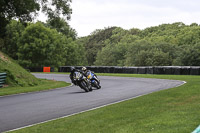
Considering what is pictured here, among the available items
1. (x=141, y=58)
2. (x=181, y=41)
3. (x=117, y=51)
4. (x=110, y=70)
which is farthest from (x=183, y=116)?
(x=117, y=51)

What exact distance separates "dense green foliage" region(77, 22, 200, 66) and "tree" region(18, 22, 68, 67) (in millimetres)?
30502

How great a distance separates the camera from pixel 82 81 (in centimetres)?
1798

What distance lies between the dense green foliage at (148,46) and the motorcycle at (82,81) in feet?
206

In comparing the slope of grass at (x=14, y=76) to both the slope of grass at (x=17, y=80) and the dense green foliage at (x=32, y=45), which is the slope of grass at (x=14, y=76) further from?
the dense green foliage at (x=32, y=45)

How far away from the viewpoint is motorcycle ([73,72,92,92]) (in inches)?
695

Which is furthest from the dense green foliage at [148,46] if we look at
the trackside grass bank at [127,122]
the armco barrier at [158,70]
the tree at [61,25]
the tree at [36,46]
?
the trackside grass bank at [127,122]

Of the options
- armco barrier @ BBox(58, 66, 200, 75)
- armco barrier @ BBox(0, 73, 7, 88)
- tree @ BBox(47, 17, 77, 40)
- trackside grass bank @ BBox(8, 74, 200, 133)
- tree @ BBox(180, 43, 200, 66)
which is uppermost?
tree @ BBox(47, 17, 77, 40)

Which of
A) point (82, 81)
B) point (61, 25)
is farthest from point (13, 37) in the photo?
point (82, 81)

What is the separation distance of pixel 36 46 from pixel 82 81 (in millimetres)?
57571

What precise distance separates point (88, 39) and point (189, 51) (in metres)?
79.7

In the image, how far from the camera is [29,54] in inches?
2945

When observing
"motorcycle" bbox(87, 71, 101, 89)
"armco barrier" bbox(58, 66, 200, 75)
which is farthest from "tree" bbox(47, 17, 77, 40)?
"motorcycle" bbox(87, 71, 101, 89)

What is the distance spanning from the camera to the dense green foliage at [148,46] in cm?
9409

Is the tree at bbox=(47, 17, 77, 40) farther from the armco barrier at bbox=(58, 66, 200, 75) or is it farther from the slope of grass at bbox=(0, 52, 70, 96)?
the armco barrier at bbox=(58, 66, 200, 75)
